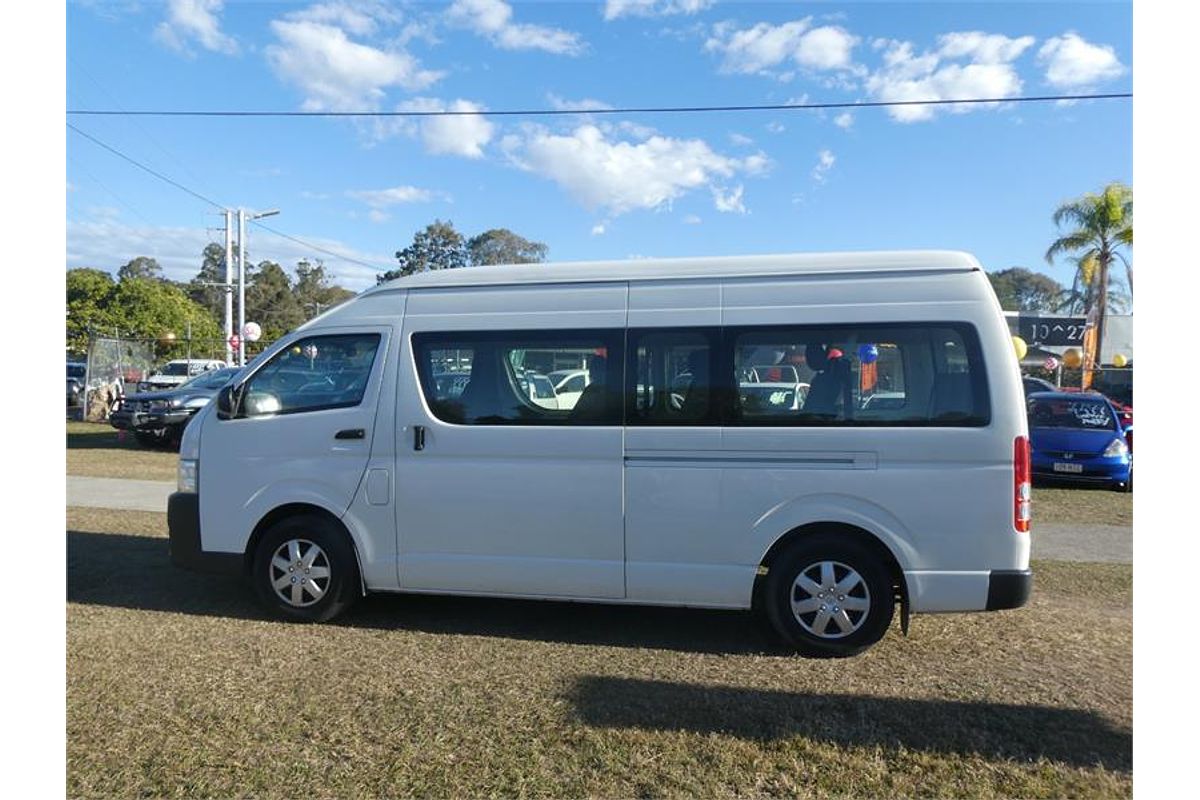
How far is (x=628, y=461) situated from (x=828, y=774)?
2107mm

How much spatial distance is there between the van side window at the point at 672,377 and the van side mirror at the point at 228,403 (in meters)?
2.74

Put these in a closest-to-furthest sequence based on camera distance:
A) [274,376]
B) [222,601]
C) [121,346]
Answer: [274,376] < [222,601] < [121,346]

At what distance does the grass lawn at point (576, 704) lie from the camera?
3.42m

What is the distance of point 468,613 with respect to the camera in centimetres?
577

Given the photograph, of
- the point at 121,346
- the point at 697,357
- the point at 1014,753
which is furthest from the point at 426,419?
the point at 121,346

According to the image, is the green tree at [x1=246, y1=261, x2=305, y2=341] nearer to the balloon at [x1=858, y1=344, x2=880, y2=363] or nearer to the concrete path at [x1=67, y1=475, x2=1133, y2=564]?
the concrete path at [x1=67, y1=475, x2=1133, y2=564]

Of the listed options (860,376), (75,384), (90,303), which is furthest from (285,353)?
(90,303)

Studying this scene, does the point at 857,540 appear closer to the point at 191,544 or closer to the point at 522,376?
the point at 522,376

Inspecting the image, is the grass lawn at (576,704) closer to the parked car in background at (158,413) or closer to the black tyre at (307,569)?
the black tyre at (307,569)

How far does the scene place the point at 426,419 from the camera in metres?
5.25

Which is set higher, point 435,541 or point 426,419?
point 426,419

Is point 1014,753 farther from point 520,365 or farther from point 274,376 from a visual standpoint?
point 274,376

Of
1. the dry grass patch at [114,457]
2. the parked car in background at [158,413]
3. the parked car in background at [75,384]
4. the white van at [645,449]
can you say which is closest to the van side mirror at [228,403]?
the white van at [645,449]
